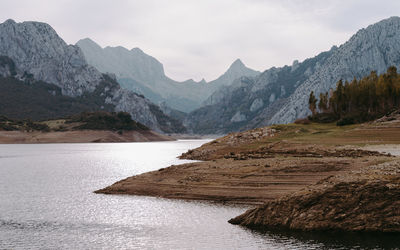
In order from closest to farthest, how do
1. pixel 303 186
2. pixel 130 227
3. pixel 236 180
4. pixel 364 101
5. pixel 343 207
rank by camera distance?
1. pixel 343 207
2. pixel 130 227
3. pixel 303 186
4. pixel 236 180
5. pixel 364 101

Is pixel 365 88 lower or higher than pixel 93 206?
higher

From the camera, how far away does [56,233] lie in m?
29.7

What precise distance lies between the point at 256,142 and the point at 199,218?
71281mm

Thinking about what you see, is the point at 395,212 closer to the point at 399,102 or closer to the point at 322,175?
the point at 322,175

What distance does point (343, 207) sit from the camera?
2841cm

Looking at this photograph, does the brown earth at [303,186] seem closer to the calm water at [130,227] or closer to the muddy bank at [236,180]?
the muddy bank at [236,180]

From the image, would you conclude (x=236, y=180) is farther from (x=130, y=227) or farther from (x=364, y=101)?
(x=364, y=101)

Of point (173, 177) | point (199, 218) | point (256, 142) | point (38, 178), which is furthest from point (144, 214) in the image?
point (256, 142)

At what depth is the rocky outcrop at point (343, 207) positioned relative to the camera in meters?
27.6

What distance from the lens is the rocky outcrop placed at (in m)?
27.6

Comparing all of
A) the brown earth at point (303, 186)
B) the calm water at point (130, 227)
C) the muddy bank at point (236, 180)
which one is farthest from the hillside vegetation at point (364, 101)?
the calm water at point (130, 227)

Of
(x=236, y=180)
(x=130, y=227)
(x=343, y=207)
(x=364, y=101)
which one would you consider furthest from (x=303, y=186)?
(x=364, y=101)

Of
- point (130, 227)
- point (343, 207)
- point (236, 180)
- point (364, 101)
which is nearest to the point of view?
point (343, 207)

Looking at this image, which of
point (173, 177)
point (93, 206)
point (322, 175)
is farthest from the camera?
point (173, 177)
